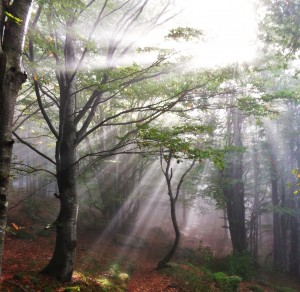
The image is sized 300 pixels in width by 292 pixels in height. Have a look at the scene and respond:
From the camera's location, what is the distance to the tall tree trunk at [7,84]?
10.6 feet

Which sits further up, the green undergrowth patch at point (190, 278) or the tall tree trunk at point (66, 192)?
the tall tree trunk at point (66, 192)

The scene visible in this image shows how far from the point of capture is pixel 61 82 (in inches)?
336

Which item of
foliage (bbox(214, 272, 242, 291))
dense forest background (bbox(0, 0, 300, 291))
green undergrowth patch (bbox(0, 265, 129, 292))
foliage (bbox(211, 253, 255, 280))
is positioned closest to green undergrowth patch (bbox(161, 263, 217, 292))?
foliage (bbox(214, 272, 242, 291))

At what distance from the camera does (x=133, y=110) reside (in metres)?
8.41

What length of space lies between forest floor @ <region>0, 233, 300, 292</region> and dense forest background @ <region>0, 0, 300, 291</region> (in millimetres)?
625

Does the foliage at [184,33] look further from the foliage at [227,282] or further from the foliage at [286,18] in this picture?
the foliage at [227,282]

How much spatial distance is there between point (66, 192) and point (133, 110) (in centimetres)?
319

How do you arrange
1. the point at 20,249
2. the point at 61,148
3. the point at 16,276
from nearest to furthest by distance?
1. the point at 16,276
2. the point at 61,148
3. the point at 20,249

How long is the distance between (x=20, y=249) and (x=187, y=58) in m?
11.0

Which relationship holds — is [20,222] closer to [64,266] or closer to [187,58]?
[64,266]

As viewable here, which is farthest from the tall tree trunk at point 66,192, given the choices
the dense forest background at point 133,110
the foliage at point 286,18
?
the foliage at point 286,18

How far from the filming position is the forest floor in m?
7.31

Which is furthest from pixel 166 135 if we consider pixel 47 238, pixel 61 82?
pixel 47 238

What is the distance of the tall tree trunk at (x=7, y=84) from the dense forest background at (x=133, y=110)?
13mm
